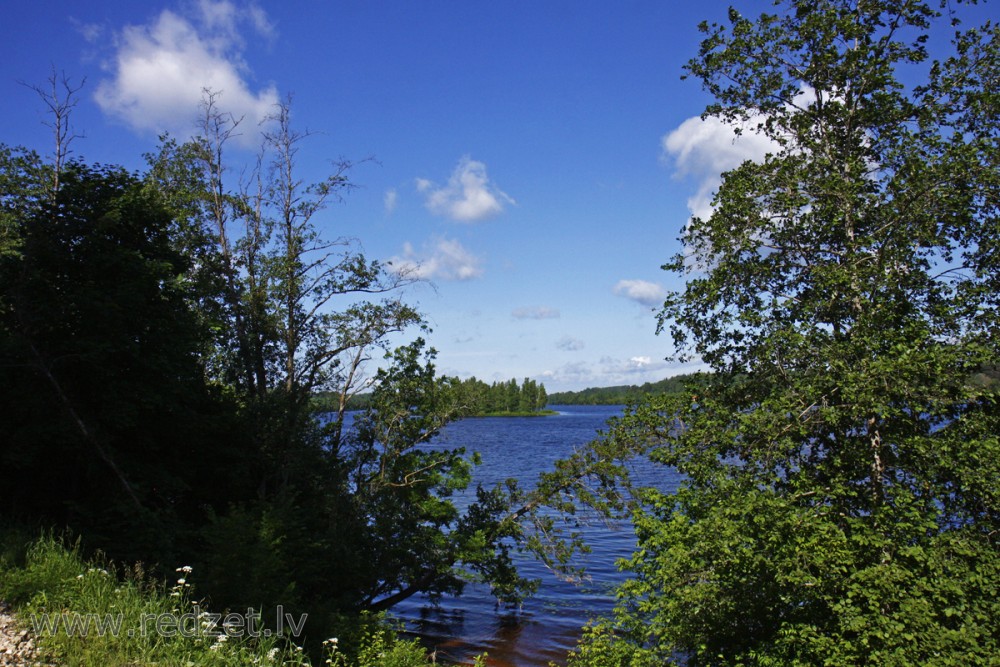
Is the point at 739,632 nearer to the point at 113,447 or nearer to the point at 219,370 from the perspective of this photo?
the point at 113,447

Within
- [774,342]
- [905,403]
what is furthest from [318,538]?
[905,403]

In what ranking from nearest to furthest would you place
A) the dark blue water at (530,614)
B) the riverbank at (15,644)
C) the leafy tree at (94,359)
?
1. the riverbank at (15,644)
2. the leafy tree at (94,359)
3. the dark blue water at (530,614)

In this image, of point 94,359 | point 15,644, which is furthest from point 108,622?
point 94,359

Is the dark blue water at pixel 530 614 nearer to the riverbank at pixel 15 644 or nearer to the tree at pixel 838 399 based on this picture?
the tree at pixel 838 399

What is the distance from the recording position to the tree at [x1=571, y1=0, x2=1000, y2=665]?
8203 mm

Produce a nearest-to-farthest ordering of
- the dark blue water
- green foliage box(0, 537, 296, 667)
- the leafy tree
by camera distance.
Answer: green foliage box(0, 537, 296, 667), the leafy tree, the dark blue water

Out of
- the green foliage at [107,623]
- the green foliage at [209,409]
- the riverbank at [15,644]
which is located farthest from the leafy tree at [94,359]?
the riverbank at [15,644]

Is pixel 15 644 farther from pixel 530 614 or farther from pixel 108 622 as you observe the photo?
pixel 530 614

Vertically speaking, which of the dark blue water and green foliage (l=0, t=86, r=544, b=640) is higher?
green foliage (l=0, t=86, r=544, b=640)

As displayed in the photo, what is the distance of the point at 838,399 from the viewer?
30.6ft

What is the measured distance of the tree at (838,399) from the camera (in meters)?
8.20

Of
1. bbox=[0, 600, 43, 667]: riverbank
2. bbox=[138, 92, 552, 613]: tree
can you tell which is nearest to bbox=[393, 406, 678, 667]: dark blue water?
bbox=[138, 92, 552, 613]: tree

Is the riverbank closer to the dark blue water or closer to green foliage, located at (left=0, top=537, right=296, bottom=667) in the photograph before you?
green foliage, located at (left=0, top=537, right=296, bottom=667)

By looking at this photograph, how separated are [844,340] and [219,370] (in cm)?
1731
